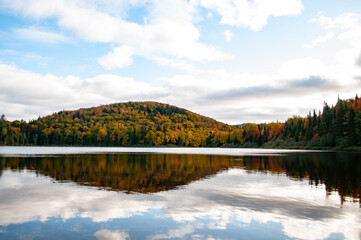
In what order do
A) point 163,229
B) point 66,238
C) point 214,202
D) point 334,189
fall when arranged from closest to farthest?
point 66,238 → point 163,229 → point 214,202 → point 334,189

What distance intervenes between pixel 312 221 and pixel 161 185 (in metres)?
15.3

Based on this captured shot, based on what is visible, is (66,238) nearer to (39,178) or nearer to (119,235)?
(119,235)

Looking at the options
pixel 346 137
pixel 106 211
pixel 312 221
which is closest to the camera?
pixel 312 221

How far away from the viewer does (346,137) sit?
130 meters

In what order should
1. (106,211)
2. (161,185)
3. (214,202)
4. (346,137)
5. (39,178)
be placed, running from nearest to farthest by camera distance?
1. (106,211)
2. (214,202)
3. (161,185)
4. (39,178)
5. (346,137)

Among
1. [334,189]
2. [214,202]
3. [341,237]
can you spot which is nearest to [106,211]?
[214,202]

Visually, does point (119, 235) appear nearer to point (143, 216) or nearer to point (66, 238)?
point (66, 238)

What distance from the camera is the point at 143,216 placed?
16.6m

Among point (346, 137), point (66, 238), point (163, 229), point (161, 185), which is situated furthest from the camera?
point (346, 137)

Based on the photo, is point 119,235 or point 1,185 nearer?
point 119,235

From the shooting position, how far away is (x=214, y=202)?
20.9 metres

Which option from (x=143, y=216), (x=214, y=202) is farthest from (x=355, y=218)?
(x=143, y=216)

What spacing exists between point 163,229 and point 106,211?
16.8 ft

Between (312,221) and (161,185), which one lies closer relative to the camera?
(312,221)
